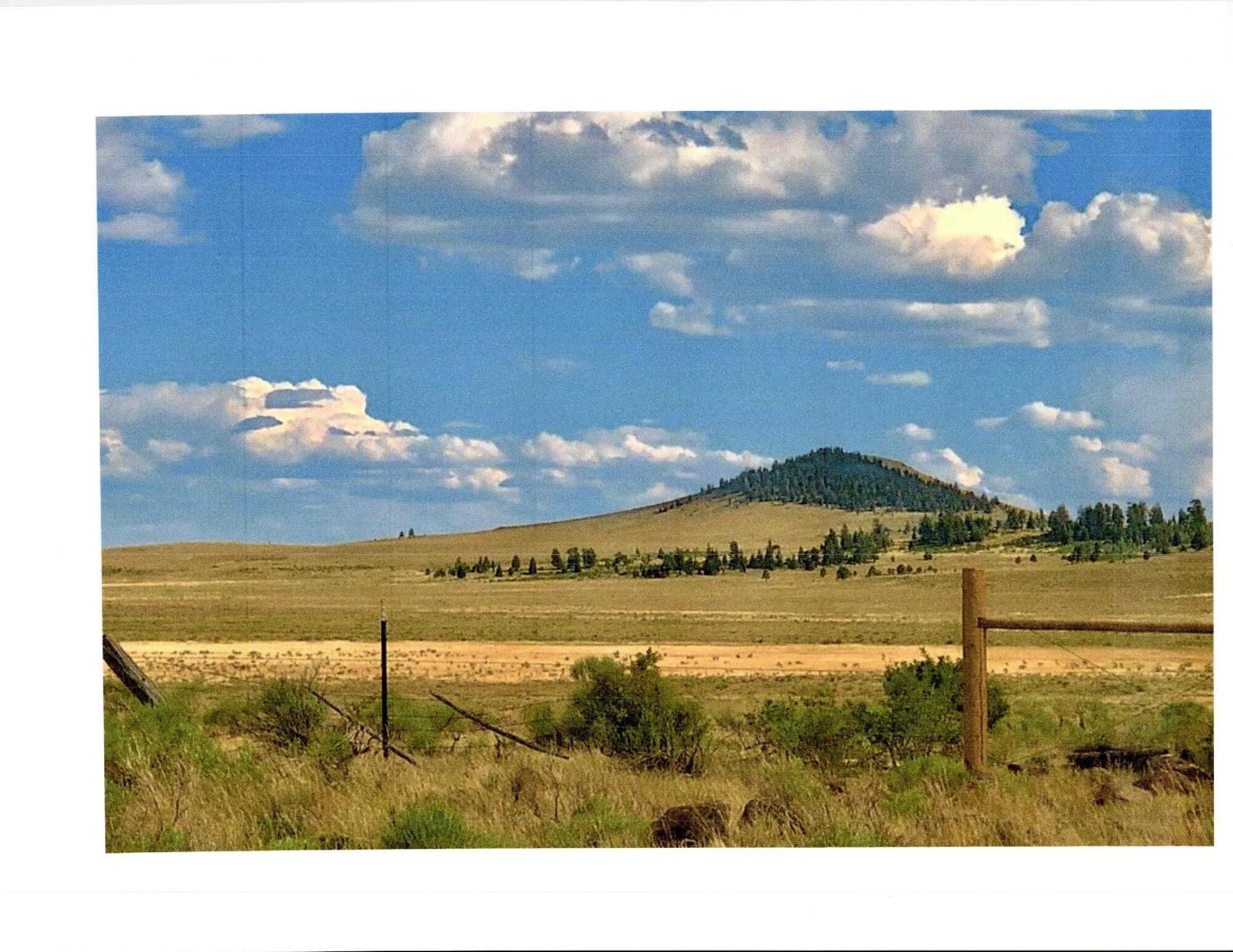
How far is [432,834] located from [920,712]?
3228mm

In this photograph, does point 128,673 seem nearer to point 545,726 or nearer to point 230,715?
point 230,715

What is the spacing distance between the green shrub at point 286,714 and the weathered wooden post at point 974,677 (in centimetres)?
420

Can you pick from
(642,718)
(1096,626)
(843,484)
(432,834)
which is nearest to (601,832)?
(642,718)

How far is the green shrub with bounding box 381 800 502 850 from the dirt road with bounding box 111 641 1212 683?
0.90 m

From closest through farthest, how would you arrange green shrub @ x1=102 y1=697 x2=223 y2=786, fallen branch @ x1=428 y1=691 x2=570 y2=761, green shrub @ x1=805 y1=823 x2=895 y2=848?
green shrub @ x1=805 y1=823 x2=895 y2=848, green shrub @ x1=102 y1=697 x2=223 y2=786, fallen branch @ x1=428 y1=691 x2=570 y2=761

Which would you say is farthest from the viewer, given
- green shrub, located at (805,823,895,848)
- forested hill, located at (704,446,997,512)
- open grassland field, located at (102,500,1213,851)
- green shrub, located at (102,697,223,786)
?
green shrub, located at (102,697,223,786)

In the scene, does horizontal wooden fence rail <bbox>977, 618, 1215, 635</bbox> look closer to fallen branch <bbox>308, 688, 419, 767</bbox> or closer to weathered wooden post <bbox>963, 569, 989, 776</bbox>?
weathered wooden post <bbox>963, 569, 989, 776</bbox>

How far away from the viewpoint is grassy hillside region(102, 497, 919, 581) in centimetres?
946

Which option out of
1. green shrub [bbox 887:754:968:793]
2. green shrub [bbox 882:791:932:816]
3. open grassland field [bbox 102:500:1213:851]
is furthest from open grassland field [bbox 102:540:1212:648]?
green shrub [bbox 882:791:932:816]

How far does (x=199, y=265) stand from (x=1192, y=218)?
6353mm

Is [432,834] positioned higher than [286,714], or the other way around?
[286,714]

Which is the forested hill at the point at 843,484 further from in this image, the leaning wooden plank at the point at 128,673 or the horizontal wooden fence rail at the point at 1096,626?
the leaning wooden plank at the point at 128,673

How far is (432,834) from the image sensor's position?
9.27 m

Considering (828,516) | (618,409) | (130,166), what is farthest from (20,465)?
(828,516)
